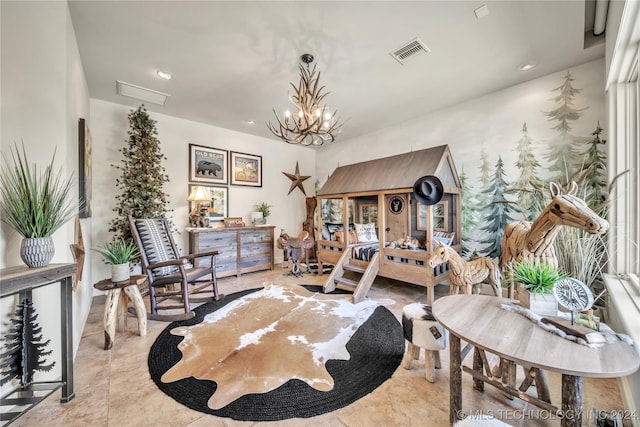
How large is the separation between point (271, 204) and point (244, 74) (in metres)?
3.04

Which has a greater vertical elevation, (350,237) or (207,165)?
(207,165)

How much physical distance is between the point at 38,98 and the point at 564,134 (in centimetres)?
516

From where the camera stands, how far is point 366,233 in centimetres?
411

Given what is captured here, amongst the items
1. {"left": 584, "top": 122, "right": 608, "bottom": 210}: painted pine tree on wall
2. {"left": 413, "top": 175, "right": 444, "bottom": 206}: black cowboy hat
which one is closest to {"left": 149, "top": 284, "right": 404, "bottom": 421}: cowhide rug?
{"left": 413, "top": 175, "right": 444, "bottom": 206}: black cowboy hat

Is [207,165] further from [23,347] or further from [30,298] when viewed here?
[23,347]

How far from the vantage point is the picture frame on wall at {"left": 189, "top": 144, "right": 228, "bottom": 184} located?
14.4 feet

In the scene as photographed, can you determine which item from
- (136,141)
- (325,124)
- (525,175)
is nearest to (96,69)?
(136,141)

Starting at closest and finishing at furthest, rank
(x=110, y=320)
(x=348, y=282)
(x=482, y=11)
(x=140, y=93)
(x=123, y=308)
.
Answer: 1. (x=482, y=11)
2. (x=110, y=320)
3. (x=123, y=308)
4. (x=140, y=93)
5. (x=348, y=282)

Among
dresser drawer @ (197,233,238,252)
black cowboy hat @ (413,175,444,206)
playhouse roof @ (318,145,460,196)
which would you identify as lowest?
dresser drawer @ (197,233,238,252)

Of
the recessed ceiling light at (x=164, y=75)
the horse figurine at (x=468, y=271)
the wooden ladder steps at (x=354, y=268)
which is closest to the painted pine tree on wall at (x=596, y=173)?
the horse figurine at (x=468, y=271)

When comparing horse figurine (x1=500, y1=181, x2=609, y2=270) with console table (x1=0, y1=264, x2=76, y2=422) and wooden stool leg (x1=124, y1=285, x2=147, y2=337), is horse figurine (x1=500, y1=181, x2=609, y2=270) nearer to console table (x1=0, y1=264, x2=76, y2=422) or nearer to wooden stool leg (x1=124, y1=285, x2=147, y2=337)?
console table (x1=0, y1=264, x2=76, y2=422)

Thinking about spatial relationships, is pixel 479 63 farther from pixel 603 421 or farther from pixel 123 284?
pixel 123 284

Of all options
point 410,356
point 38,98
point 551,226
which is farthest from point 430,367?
point 38,98

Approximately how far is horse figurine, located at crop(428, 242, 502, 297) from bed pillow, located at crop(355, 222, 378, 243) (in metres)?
1.81
